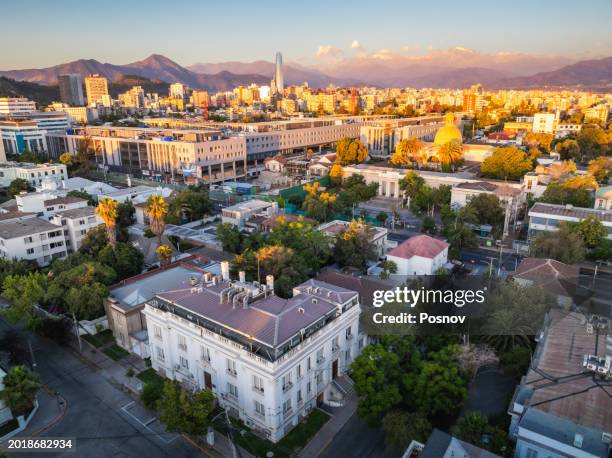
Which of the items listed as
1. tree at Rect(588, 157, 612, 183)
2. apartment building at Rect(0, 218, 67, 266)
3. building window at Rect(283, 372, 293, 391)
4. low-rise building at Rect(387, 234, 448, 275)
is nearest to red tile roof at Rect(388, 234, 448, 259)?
low-rise building at Rect(387, 234, 448, 275)

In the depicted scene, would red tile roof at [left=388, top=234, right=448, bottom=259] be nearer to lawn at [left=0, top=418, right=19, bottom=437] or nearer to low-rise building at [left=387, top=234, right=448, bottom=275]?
low-rise building at [left=387, top=234, right=448, bottom=275]

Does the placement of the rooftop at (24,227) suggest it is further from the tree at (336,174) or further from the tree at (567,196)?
the tree at (567,196)

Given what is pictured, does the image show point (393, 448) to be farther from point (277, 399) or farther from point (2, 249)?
point (2, 249)

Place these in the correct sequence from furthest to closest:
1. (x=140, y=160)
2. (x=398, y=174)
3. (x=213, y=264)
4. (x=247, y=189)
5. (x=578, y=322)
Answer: (x=140, y=160) → (x=247, y=189) → (x=398, y=174) → (x=213, y=264) → (x=578, y=322)

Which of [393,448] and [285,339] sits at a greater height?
[285,339]

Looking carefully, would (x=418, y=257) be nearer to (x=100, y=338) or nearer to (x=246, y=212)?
(x=246, y=212)

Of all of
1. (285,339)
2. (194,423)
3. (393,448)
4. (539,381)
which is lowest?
(393,448)

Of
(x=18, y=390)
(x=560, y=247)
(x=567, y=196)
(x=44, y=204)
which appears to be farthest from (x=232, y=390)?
(x=567, y=196)

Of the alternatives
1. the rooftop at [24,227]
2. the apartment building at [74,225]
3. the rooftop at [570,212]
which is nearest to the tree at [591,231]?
the rooftop at [570,212]

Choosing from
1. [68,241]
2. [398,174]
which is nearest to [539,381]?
[68,241]
